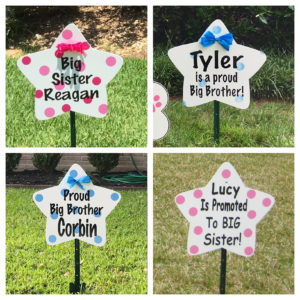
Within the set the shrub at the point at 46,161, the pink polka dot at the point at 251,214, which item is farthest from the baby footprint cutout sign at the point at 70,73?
the shrub at the point at 46,161

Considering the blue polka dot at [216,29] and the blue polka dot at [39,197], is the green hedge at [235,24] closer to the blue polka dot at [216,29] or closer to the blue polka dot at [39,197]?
the blue polka dot at [216,29]

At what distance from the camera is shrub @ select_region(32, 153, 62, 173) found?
383 centimetres

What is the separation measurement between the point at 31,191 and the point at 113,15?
5.78ft

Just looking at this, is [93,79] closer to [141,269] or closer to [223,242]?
[223,242]

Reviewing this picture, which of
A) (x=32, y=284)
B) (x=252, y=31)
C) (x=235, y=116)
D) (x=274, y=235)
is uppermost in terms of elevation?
(x=252, y=31)

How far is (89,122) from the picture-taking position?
9.01 ft

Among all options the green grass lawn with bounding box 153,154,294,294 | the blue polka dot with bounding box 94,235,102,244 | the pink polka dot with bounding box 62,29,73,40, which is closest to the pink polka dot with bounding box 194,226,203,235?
the blue polka dot with bounding box 94,235,102,244

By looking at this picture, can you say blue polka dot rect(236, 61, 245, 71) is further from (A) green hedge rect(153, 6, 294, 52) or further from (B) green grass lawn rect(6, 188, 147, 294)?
(A) green hedge rect(153, 6, 294, 52)

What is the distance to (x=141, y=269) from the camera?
8.17 feet

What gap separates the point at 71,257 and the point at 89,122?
2.88 feet

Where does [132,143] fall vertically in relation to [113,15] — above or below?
below

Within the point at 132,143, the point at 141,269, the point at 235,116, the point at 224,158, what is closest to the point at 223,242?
the point at 141,269

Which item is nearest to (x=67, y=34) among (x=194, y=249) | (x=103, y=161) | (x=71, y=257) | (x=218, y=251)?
(x=194, y=249)

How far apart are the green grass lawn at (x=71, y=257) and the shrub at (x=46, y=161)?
578mm
